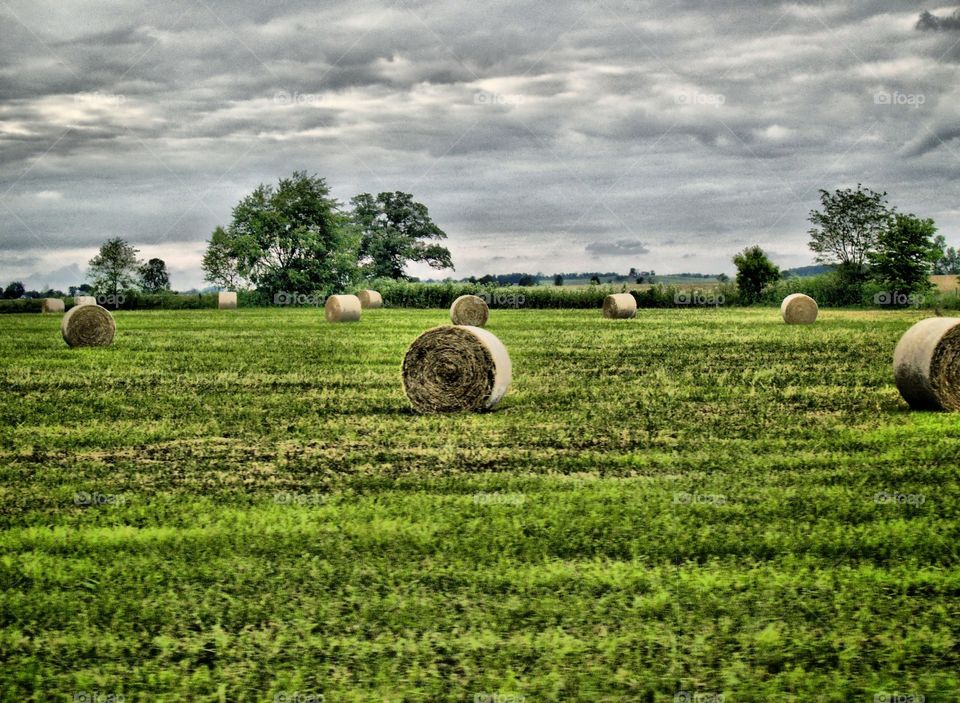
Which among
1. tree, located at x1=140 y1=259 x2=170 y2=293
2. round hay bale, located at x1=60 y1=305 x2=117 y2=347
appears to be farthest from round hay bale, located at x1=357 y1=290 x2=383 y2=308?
tree, located at x1=140 y1=259 x2=170 y2=293

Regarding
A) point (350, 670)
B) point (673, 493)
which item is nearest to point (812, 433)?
point (673, 493)

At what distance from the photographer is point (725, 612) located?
6613mm

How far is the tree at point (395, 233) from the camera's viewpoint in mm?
109875

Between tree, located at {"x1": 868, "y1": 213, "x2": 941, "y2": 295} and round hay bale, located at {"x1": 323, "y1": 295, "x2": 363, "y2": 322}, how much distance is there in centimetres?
4387

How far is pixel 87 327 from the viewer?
99.1 ft

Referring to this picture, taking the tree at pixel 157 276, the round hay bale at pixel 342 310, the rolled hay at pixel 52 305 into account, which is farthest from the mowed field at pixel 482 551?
the tree at pixel 157 276

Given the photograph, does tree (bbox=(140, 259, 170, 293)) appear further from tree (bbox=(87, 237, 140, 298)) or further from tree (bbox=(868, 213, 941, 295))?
tree (bbox=(868, 213, 941, 295))

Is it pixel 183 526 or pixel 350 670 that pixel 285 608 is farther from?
pixel 183 526

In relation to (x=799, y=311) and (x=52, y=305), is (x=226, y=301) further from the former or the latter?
(x=799, y=311)

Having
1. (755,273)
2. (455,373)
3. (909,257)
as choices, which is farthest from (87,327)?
(909,257)

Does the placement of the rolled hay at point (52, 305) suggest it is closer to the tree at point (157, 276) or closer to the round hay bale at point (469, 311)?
the round hay bale at point (469, 311)

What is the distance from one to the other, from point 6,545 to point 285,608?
305 cm

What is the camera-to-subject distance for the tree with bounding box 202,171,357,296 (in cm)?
8769

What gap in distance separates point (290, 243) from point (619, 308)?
47855mm
